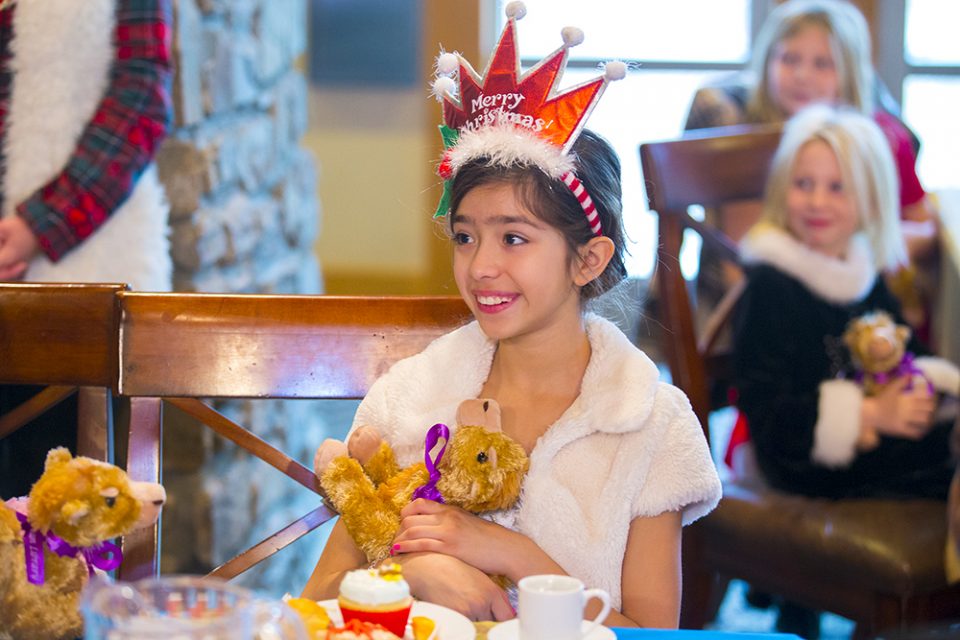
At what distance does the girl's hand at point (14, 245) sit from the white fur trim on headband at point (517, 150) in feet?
2.73

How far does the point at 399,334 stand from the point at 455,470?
0.29m

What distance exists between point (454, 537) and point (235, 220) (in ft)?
4.80

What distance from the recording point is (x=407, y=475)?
128cm

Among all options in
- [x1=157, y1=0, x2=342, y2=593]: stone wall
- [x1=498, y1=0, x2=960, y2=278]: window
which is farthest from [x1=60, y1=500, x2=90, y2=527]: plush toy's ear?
[x1=498, y1=0, x2=960, y2=278]: window

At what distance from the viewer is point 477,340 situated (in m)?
1.46

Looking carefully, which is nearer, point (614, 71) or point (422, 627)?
point (422, 627)

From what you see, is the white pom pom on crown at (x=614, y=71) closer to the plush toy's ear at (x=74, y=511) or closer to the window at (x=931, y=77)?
the plush toy's ear at (x=74, y=511)

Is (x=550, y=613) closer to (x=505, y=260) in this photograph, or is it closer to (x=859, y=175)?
(x=505, y=260)

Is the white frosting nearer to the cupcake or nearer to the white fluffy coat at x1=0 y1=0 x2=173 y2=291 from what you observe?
the cupcake

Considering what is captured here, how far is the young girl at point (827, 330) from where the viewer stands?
2072mm

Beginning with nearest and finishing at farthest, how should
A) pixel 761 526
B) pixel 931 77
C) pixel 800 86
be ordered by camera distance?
pixel 761 526
pixel 800 86
pixel 931 77

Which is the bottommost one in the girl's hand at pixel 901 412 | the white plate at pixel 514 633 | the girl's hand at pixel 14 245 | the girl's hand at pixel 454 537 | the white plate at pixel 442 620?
the girl's hand at pixel 901 412

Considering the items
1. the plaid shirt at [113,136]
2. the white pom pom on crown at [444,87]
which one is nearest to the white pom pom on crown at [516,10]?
the white pom pom on crown at [444,87]

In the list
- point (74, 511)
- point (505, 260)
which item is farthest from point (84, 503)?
point (505, 260)
